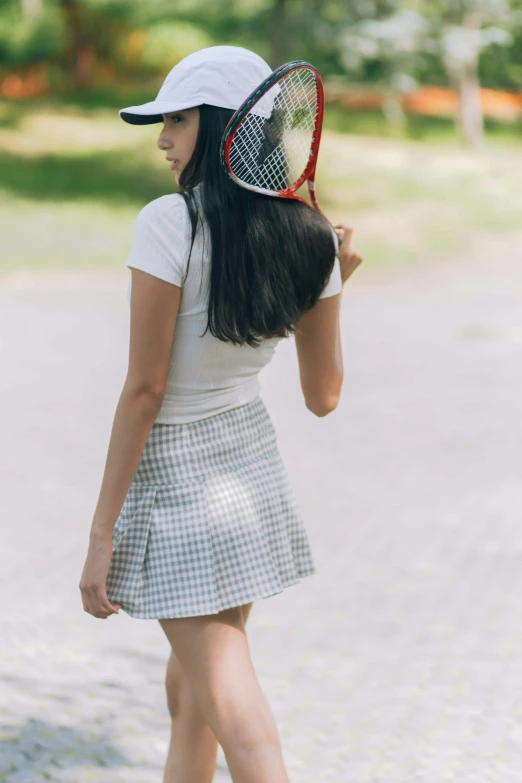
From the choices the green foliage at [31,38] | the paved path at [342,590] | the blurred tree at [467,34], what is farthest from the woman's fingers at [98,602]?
the green foliage at [31,38]

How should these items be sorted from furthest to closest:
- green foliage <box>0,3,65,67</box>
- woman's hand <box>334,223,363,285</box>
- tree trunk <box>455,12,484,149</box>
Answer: green foliage <box>0,3,65,67</box> < tree trunk <box>455,12,484,149</box> < woman's hand <box>334,223,363,285</box>

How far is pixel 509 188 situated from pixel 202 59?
63.6ft

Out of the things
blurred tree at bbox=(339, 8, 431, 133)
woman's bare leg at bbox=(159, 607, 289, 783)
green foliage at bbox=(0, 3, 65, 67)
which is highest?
green foliage at bbox=(0, 3, 65, 67)

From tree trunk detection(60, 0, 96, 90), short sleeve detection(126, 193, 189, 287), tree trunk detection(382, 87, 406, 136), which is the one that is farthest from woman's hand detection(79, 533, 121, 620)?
tree trunk detection(60, 0, 96, 90)

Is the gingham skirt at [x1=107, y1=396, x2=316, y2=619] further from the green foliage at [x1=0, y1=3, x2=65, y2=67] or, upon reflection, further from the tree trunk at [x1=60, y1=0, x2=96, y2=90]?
the tree trunk at [x1=60, y1=0, x2=96, y2=90]

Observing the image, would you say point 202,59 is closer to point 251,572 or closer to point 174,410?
point 174,410

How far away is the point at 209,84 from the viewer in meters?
2.11

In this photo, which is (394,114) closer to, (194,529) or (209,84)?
(209,84)

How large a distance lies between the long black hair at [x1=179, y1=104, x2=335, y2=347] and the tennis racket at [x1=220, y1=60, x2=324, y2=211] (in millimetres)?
32

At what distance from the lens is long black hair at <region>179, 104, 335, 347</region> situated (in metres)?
2.12

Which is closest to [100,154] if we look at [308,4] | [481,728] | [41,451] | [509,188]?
[308,4]

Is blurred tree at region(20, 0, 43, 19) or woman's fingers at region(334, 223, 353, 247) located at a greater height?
blurred tree at region(20, 0, 43, 19)

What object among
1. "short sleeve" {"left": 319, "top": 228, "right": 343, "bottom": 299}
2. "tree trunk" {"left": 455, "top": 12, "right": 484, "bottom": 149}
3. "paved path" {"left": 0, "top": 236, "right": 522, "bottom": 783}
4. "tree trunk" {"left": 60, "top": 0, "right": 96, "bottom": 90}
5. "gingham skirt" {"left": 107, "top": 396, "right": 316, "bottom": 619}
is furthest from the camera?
"tree trunk" {"left": 60, "top": 0, "right": 96, "bottom": 90}

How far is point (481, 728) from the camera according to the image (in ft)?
11.6
